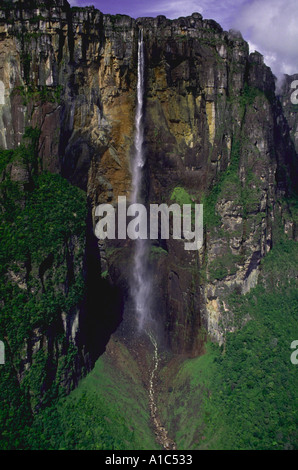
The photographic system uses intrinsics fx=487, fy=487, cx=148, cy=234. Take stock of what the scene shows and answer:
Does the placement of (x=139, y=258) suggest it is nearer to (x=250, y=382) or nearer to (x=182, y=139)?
(x=182, y=139)

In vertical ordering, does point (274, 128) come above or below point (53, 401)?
above

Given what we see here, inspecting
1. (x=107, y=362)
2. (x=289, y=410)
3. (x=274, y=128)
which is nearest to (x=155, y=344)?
(x=107, y=362)

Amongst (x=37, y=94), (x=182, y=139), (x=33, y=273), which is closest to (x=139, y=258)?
(x=182, y=139)

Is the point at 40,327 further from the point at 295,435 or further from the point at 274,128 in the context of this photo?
the point at 274,128

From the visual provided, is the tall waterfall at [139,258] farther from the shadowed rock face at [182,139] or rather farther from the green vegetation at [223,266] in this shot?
the green vegetation at [223,266]

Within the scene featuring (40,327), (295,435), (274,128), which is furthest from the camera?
(274,128)

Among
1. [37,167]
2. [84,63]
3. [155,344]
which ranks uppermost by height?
[84,63]
